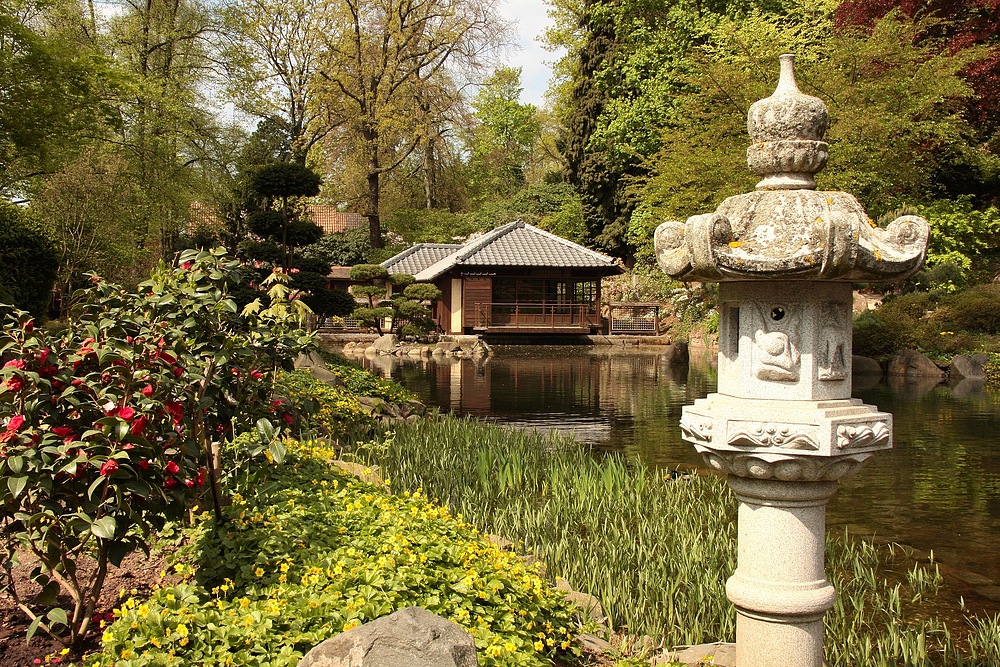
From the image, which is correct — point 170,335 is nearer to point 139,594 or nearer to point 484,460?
point 139,594

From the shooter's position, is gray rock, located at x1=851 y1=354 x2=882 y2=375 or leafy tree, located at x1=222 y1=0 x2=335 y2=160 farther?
leafy tree, located at x1=222 y1=0 x2=335 y2=160

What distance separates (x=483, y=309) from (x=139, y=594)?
2947 centimetres

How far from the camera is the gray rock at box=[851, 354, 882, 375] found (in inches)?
807

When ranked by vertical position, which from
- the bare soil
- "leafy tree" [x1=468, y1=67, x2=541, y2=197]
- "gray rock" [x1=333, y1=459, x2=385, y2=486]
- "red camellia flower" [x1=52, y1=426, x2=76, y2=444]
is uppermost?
"leafy tree" [x1=468, y1=67, x2=541, y2=197]

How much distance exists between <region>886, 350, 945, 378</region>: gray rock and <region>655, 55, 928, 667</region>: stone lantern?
1843 centimetres

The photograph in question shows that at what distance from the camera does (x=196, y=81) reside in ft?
90.7

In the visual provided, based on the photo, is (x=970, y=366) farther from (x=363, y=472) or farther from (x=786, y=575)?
(x=786, y=575)

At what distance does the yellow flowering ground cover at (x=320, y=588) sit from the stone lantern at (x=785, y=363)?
3.16ft

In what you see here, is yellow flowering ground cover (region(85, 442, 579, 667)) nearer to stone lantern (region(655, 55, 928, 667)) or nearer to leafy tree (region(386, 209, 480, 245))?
stone lantern (region(655, 55, 928, 667))

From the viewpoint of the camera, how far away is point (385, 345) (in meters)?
28.0

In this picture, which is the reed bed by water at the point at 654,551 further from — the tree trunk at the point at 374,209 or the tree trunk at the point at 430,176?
the tree trunk at the point at 430,176

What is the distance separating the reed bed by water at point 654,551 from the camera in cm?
393

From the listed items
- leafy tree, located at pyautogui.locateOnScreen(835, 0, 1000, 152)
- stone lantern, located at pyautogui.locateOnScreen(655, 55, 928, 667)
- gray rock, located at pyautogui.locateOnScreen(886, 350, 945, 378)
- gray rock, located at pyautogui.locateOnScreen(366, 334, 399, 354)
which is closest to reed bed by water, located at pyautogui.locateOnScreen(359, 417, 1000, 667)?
stone lantern, located at pyautogui.locateOnScreen(655, 55, 928, 667)

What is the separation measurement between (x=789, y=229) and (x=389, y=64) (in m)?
35.2
